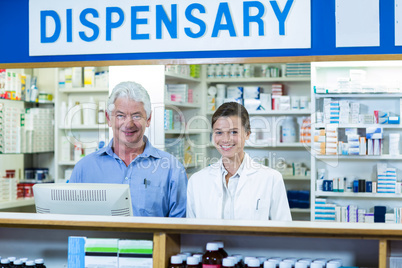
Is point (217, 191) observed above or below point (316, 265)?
above

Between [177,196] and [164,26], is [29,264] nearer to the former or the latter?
[177,196]

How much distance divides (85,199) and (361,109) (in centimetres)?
386

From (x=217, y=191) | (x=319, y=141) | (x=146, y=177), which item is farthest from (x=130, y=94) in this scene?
(x=319, y=141)

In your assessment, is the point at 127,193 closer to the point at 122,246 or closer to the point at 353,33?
the point at 122,246

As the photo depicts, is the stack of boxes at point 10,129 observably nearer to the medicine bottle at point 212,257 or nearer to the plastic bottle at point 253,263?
the medicine bottle at point 212,257

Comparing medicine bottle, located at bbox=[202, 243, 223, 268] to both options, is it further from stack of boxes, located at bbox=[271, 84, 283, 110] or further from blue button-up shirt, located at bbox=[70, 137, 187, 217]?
stack of boxes, located at bbox=[271, 84, 283, 110]

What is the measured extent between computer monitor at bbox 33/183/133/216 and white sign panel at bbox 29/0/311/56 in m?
1.26

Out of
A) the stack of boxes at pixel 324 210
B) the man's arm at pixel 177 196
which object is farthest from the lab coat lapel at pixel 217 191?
the stack of boxes at pixel 324 210

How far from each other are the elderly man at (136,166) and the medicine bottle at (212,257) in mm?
1400

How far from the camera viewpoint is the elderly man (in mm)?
3391

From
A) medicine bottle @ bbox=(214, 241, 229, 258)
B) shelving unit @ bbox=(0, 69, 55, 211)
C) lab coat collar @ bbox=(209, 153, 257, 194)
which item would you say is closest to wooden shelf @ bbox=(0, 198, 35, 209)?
shelving unit @ bbox=(0, 69, 55, 211)

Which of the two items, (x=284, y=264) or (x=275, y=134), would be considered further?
(x=275, y=134)

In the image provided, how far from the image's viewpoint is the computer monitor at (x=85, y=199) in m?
2.36

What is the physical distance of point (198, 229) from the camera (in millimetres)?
2074
